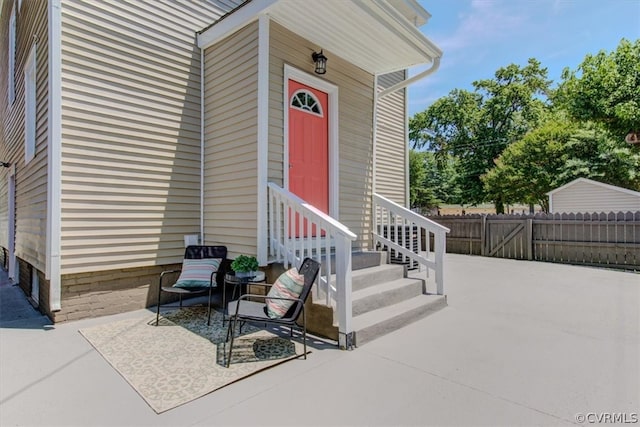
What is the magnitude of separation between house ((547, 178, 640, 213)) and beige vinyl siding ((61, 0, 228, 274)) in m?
15.0

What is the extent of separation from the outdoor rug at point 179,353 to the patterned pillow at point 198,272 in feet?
1.31

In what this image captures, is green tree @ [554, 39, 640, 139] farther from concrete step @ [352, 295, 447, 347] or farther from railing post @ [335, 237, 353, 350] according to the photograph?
railing post @ [335, 237, 353, 350]

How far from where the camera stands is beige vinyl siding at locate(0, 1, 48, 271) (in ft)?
13.4

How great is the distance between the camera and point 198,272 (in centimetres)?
409

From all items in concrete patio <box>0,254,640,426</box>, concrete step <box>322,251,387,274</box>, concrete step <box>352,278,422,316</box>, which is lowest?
concrete patio <box>0,254,640,426</box>

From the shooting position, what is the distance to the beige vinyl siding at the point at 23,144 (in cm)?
408

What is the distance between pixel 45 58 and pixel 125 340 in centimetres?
339

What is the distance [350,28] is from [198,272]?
3.54 m

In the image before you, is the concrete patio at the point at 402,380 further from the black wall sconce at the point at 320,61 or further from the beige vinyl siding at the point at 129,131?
the black wall sconce at the point at 320,61

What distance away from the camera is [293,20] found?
4.10m

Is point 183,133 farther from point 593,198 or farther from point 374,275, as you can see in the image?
point 593,198

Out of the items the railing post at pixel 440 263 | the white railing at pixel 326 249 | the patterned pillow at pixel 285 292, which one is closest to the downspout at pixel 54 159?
the white railing at pixel 326 249

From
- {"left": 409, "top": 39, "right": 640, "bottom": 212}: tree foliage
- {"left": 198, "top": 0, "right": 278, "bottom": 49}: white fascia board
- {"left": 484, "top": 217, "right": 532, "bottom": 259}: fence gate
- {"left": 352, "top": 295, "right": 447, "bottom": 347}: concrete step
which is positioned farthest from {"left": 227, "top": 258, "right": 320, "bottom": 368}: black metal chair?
{"left": 409, "top": 39, "right": 640, "bottom": 212}: tree foliage

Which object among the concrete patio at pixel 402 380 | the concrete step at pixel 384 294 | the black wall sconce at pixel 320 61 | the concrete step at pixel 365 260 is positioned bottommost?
the concrete patio at pixel 402 380
